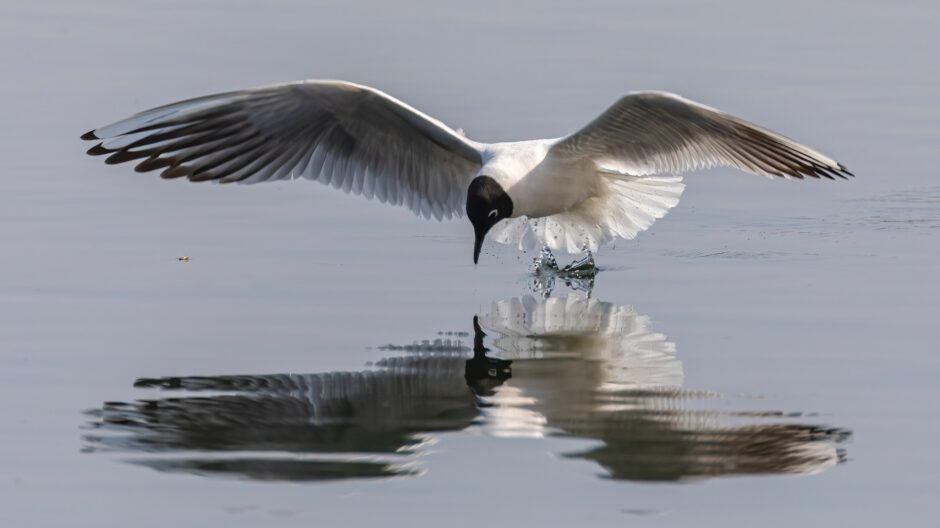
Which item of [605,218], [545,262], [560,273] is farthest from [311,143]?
[605,218]

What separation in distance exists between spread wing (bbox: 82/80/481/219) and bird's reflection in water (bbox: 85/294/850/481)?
194 cm

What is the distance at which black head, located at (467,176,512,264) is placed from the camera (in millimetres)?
7975

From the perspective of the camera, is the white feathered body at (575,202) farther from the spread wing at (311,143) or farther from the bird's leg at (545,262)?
the spread wing at (311,143)

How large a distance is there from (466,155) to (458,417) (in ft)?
10.4

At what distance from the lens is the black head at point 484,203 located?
7.97m

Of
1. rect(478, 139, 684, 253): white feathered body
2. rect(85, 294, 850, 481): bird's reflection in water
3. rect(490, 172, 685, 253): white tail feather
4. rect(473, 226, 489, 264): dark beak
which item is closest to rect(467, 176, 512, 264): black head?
rect(473, 226, 489, 264): dark beak

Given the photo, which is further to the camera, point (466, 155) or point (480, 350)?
point (466, 155)

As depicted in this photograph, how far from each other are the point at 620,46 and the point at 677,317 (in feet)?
23.7

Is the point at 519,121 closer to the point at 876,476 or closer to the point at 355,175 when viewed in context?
the point at 355,175

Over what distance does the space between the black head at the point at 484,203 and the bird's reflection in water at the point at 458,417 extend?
48.6 inches

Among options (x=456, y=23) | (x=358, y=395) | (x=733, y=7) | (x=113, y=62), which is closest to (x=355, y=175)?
(x=358, y=395)

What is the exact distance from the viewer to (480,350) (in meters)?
6.69

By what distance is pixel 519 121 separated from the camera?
1123cm

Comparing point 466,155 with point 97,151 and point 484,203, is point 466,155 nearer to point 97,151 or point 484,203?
point 484,203
